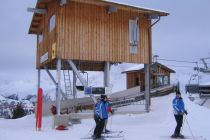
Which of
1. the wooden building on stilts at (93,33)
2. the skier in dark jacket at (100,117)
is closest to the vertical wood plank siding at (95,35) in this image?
the wooden building on stilts at (93,33)

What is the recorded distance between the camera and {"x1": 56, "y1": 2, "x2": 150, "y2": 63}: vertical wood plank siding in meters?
25.9

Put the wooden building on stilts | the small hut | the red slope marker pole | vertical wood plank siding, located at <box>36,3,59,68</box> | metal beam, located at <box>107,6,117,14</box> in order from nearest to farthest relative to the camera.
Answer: the red slope marker pole → the wooden building on stilts → vertical wood plank siding, located at <box>36,3,59,68</box> → metal beam, located at <box>107,6,117,14</box> → the small hut

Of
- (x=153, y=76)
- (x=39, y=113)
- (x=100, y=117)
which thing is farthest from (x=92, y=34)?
(x=153, y=76)

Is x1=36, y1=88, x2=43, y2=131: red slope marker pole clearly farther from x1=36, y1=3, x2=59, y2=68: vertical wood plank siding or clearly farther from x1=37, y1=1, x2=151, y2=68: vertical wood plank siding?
x1=36, y1=3, x2=59, y2=68: vertical wood plank siding

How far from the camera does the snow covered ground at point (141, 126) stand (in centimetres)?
1858

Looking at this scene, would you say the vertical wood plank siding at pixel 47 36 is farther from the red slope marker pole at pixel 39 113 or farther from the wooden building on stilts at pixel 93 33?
the red slope marker pole at pixel 39 113

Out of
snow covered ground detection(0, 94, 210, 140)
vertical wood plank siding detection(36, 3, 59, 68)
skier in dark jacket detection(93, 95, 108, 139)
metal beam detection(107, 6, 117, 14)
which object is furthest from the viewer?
metal beam detection(107, 6, 117, 14)

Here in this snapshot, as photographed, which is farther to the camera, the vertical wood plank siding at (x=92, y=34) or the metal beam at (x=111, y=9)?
the metal beam at (x=111, y=9)

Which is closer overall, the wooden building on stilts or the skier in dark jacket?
the skier in dark jacket

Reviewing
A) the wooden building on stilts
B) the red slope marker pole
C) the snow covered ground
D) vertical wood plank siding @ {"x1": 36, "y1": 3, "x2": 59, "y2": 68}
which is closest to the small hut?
the snow covered ground

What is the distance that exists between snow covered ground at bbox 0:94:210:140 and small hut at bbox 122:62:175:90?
26.8 ft

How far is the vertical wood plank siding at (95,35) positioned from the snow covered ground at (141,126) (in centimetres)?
380

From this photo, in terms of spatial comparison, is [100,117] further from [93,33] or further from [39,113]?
[93,33]

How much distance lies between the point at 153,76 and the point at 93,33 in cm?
1465
